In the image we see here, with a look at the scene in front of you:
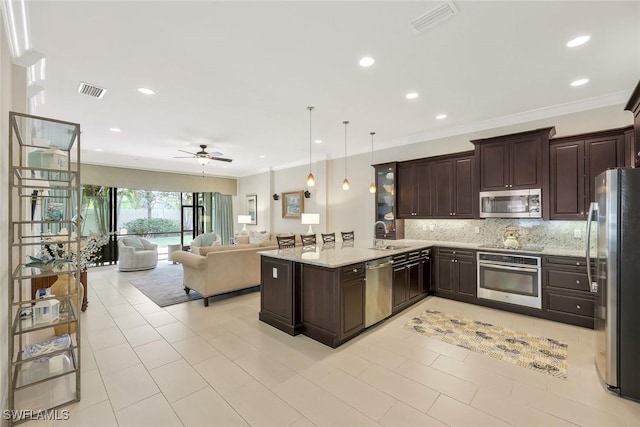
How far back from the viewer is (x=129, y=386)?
246 cm

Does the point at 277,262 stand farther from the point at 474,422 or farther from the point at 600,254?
the point at 600,254

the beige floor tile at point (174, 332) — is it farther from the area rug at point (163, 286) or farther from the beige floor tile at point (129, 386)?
the area rug at point (163, 286)

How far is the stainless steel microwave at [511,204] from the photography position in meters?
4.11

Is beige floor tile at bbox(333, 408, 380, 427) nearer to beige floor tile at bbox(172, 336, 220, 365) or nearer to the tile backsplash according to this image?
beige floor tile at bbox(172, 336, 220, 365)

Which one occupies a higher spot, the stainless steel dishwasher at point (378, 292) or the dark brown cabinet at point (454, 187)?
the dark brown cabinet at point (454, 187)

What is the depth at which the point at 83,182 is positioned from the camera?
747 cm

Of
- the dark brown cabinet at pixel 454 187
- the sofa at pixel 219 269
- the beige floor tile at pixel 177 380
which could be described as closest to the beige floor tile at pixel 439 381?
the beige floor tile at pixel 177 380

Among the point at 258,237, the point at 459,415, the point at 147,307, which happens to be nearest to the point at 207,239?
the point at 258,237

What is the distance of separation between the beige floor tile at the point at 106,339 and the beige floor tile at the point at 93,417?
3.79 ft

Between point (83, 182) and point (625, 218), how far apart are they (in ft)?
33.8

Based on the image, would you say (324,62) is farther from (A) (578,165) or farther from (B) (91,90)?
(A) (578,165)

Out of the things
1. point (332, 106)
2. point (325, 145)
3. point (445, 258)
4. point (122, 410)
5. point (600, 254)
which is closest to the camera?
point (122, 410)

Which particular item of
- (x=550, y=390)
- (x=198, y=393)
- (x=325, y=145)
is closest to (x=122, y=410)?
(x=198, y=393)

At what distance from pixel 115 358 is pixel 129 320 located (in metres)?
1.21
